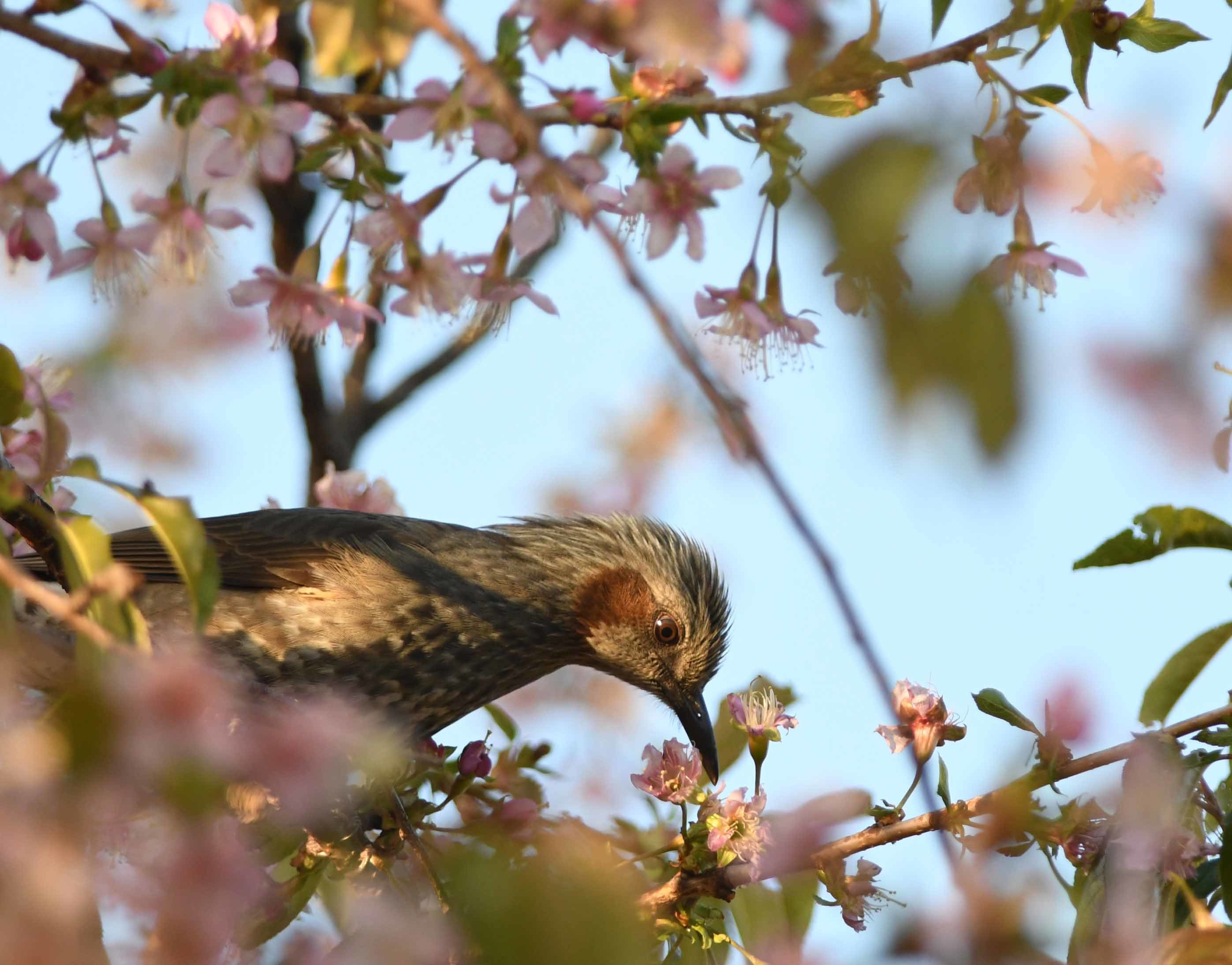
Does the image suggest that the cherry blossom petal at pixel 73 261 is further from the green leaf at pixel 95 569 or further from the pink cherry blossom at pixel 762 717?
the pink cherry blossom at pixel 762 717

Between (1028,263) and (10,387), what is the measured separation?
1879 millimetres

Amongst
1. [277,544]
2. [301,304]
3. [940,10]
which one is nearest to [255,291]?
[301,304]

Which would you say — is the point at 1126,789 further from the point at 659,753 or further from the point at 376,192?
the point at 376,192

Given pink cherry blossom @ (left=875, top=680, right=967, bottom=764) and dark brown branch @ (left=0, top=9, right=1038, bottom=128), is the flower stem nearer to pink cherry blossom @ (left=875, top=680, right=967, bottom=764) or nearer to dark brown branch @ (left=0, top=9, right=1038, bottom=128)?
pink cherry blossom @ (left=875, top=680, right=967, bottom=764)

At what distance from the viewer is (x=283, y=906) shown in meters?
2.84

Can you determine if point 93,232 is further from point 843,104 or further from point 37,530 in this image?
→ point 843,104

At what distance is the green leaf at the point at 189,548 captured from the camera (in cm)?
174

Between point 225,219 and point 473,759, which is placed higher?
point 225,219

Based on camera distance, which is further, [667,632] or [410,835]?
[667,632]

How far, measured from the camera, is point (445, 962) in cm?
179

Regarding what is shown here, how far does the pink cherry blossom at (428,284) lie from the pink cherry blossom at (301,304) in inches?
4.5

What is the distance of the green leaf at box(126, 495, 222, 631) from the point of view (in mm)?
1744

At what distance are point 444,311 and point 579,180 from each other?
1.41 feet

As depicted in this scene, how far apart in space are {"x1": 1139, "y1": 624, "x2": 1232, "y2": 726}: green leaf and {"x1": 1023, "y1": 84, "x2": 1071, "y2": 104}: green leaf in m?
1.01
